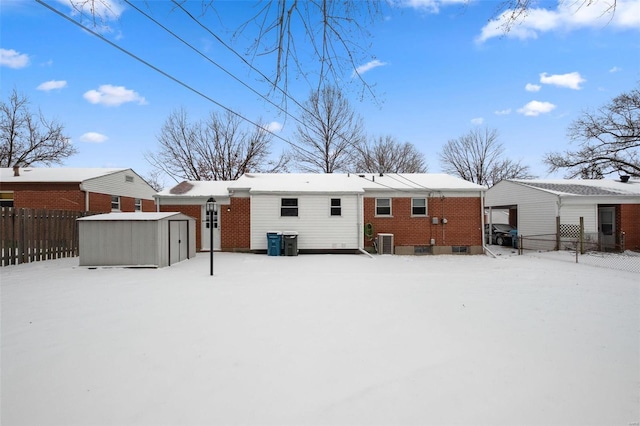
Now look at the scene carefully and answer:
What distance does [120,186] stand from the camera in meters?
19.5

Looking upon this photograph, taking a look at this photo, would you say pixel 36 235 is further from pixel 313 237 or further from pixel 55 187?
pixel 313 237

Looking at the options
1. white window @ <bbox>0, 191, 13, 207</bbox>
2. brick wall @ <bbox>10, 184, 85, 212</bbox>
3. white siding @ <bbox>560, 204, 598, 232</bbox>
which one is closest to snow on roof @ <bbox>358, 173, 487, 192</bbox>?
white siding @ <bbox>560, 204, 598, 232</bbox>

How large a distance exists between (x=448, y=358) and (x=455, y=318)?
1639 mm

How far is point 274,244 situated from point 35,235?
8466mm

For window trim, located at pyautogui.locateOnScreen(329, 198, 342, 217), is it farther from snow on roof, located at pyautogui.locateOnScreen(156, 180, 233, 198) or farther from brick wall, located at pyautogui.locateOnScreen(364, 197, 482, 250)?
snow on roof, located at pyautogui.locateOnScreen(156, 180, 233, 198)

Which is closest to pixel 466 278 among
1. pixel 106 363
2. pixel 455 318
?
pixel 455 318

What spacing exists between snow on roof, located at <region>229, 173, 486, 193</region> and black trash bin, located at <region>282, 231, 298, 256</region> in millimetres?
2099

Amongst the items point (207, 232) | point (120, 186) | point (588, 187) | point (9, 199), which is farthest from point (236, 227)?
point (588, 187)

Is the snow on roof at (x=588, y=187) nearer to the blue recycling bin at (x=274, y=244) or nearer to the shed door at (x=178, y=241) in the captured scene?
the blue recycling bin at (x=274, y=244)

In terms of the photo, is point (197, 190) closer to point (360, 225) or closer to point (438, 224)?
point (360, 225)

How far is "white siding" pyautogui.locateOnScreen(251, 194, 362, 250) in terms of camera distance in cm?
1494

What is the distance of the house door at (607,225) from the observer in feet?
57.1

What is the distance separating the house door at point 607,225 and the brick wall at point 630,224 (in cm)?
36

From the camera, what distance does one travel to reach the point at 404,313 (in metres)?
5.46
